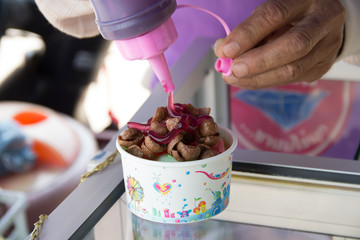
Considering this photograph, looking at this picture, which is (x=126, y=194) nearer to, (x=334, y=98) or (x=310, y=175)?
(x=310, y=175)

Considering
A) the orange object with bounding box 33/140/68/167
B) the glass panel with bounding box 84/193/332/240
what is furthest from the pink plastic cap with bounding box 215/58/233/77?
the orange object with bounding box 33/140/68/167

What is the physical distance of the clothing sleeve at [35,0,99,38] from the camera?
595mm

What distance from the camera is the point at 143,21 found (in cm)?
33

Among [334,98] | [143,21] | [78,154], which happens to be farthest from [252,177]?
[78,154]

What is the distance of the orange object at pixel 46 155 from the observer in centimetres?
115

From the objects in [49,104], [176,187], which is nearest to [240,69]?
[176,187]

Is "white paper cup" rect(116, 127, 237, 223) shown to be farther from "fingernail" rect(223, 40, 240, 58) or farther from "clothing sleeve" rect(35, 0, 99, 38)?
A: "clothing sleeve" rect(35, 0, 99, 38)

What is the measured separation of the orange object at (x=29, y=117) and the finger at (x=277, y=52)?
89 centimetres

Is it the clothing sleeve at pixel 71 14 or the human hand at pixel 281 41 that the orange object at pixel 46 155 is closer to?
the clothing sleeve at pixel 71 14

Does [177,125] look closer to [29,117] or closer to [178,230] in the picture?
[178,230]

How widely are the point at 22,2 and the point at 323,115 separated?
1.00 metres

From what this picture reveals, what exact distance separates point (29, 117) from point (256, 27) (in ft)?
3.04

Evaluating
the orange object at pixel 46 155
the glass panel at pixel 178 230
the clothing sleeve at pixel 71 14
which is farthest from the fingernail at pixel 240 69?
the orange object at pixel 46 155

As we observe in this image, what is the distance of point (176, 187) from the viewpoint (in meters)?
0.38
